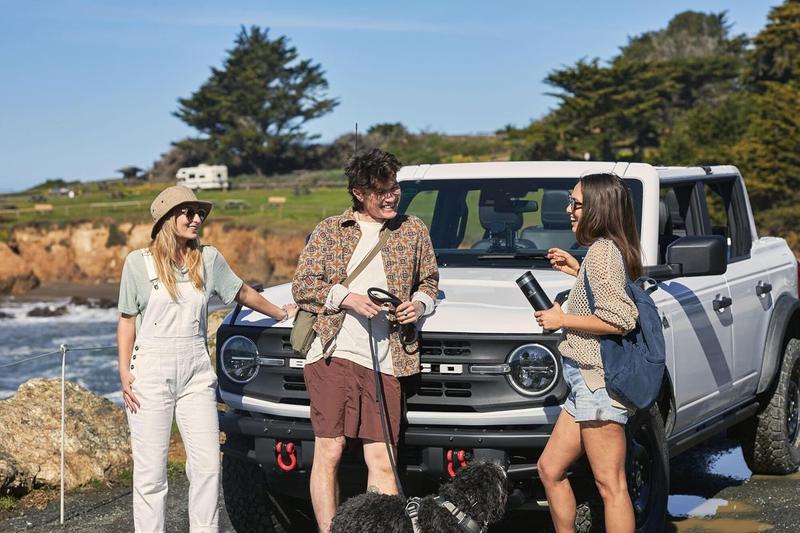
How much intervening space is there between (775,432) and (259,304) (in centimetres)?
371

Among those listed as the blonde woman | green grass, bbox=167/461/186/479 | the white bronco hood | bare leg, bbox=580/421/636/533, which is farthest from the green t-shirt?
green grass, bbox=167/461/186/479

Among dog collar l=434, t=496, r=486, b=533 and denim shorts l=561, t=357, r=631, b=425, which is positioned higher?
denim shorts l=561, t=357, r=631, b=425

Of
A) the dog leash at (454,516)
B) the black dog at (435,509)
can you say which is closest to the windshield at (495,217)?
the black dog at (435,509)

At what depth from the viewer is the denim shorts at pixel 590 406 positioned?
15.4 ft

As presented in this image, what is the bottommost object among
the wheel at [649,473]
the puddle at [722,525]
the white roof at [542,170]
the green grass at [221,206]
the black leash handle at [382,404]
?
the green grass at [221,206]

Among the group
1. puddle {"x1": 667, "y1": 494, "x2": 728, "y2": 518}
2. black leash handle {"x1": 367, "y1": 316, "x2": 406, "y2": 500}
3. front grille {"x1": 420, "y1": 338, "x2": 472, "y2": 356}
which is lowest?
puddle {"x1": 667, "y1": 494, "x2": 728, "y2": 518}

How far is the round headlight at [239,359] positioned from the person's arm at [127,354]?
57 centimetres

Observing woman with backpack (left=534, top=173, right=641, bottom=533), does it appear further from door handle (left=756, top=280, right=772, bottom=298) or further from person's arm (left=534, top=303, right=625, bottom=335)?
door handle (left=756, top=280, right=772, bottom=298)

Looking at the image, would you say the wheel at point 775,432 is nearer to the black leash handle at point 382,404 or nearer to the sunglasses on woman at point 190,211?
the black leash handle at point 382,404

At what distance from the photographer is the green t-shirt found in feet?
17.5

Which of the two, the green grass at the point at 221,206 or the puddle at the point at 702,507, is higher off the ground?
the puddle at the point at 702,507

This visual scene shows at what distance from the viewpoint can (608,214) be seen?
15.6ft

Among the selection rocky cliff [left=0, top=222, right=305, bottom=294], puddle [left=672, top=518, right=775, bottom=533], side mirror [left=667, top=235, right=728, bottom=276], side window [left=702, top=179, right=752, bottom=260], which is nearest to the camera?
side mirror [left=667, top=235, right=728, bottom=276]

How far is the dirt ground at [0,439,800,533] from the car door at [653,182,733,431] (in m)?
0.59
